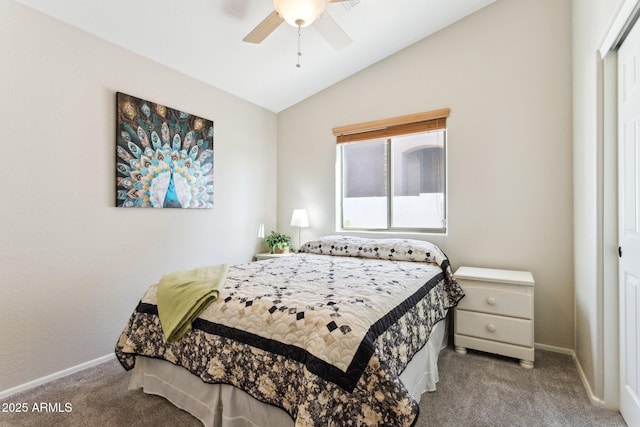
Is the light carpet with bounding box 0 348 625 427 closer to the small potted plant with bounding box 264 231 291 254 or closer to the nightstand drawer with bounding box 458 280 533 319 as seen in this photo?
the nightstand drawer with bounding box 458 280 533 319

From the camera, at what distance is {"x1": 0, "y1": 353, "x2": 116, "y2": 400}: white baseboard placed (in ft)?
6.35

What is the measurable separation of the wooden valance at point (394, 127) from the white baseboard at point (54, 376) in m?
3.10

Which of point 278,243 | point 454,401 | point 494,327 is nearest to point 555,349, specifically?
point 494,327

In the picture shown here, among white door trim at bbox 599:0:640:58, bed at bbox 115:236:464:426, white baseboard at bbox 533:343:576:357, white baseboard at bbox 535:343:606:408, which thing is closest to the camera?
bed at bbox 115:236:464:426

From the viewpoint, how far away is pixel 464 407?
5.80 feet

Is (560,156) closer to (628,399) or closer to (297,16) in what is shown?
(628,399)

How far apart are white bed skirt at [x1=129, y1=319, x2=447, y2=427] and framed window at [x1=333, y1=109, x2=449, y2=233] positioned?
4.55 feet

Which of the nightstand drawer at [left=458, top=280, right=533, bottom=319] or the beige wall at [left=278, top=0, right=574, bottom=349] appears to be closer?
the nightstand drawer at [left=458, top=280, right=533, bottom=319]

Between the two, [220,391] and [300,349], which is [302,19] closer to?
[300,349]

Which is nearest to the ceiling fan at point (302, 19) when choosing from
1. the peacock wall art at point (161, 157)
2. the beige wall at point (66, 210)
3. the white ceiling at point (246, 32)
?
the white ceiling at point (246, 32)

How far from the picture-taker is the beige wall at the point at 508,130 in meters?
2.50

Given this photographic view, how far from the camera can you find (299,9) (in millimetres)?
1823

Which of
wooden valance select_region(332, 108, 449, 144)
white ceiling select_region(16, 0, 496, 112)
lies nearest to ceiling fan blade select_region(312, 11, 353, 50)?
white ceiling select_region(16, 0, 496, 112)

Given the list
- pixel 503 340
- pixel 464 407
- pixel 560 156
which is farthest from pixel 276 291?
pixel 560 156
